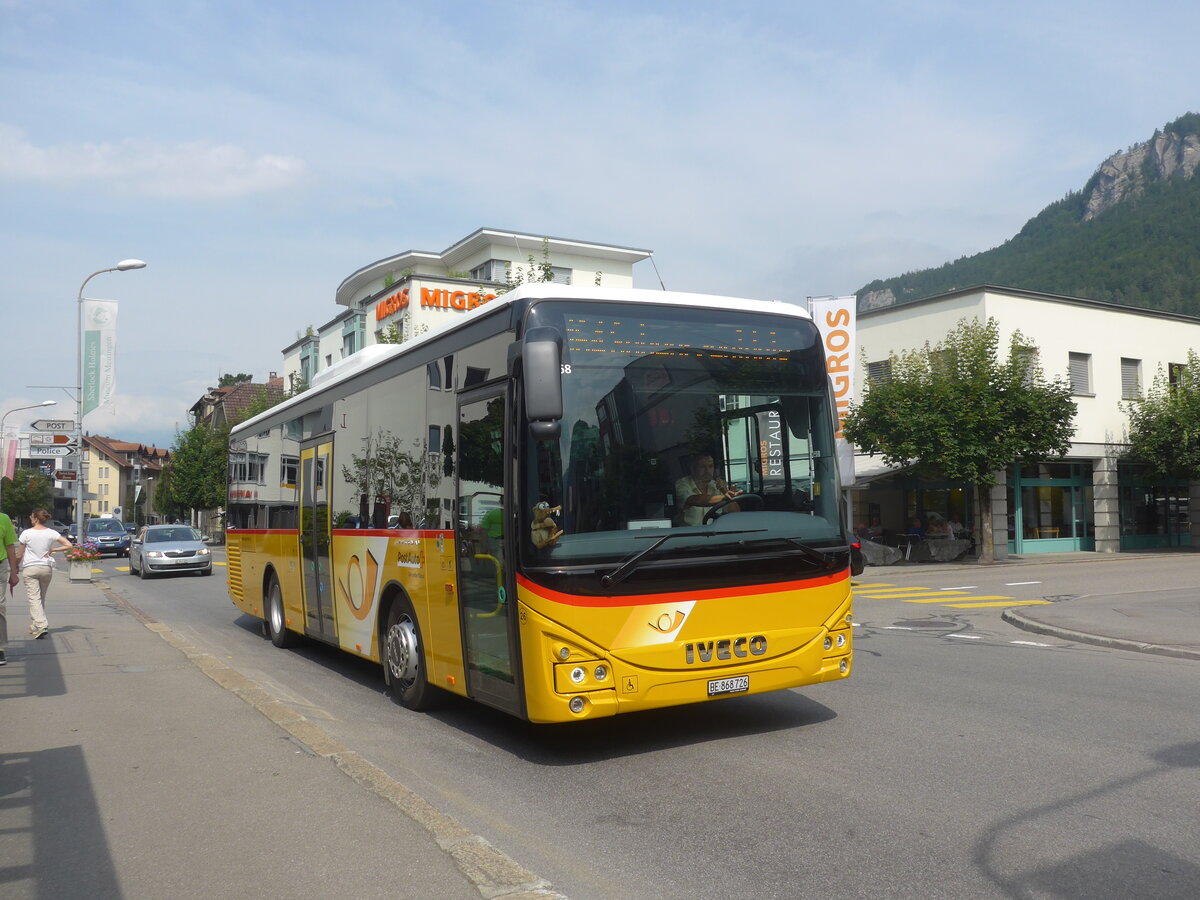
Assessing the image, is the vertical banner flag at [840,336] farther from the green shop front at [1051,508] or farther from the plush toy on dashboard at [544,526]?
the plush toy on dashboard at [544,526]

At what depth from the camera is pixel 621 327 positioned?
680cm

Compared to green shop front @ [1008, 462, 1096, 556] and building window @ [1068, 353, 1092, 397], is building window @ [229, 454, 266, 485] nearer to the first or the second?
green shop front @ [1008, 462, 1096, 556]

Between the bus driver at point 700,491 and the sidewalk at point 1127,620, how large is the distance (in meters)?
6.92

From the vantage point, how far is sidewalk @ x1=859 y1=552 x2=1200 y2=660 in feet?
38.9

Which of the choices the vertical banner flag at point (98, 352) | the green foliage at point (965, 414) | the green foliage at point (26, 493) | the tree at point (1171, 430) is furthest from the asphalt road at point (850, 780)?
the green foliage at point (26, 493)

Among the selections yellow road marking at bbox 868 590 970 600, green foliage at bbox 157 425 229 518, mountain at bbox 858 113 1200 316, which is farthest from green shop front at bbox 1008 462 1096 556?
green foliage at bbox 157 425 229 518

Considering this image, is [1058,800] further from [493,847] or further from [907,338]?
[907,338]

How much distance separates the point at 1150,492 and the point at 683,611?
115 ft

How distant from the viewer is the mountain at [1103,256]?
8781 centimetres

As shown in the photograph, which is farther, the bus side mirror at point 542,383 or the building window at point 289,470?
the building window at point 289,470

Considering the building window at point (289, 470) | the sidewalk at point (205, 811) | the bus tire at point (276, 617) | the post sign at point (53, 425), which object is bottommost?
the sidewalk at point (205, 811)

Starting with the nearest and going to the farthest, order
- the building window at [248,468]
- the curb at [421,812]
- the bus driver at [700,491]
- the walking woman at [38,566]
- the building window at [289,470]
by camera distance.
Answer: the curb at [421,812] < the bus driver at [700,491] < the building window at [289,470] < the walking woman at [38,566] < the building window at [248,468]

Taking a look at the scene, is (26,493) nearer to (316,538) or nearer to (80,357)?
(80,357)

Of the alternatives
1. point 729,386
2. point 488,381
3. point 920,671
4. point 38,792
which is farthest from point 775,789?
point 920,671
